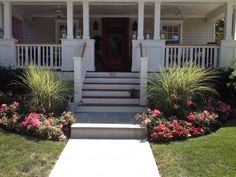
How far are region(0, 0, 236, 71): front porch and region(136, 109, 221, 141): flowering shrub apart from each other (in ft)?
8.89

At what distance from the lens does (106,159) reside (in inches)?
245

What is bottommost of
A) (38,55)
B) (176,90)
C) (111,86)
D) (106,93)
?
(106,93)

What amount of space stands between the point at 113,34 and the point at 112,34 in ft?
0.14

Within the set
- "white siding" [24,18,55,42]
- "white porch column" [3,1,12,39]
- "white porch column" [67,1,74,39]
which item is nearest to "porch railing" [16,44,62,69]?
"white porch column" [3,1,12,39]

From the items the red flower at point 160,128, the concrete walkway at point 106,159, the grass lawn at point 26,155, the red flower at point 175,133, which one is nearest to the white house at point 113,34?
the red flower at point 160,128

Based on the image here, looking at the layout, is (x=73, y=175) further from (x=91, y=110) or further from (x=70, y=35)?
(x=70, y=35)

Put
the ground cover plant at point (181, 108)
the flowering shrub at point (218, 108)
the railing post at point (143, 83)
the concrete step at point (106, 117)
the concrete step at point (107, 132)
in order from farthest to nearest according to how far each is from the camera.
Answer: the railing post at point (143, 83) < the flowering shrub at point (218, 108) < the concrete step at point (106, 117) < the concrete step at point (107, 132) < the ground cover plant at point (181, 108)

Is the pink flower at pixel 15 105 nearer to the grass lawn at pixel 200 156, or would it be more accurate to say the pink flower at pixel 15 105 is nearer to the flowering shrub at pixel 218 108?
the grass lawn at pixel 200 156

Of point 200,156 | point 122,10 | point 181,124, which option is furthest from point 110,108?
point 122,10

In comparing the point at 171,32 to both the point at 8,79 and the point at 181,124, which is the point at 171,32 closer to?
the point at 8,79

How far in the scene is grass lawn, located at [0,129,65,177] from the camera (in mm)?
5527

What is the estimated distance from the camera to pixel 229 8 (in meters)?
11.1

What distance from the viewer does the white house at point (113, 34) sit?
1119cm

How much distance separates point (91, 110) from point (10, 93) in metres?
2.15
